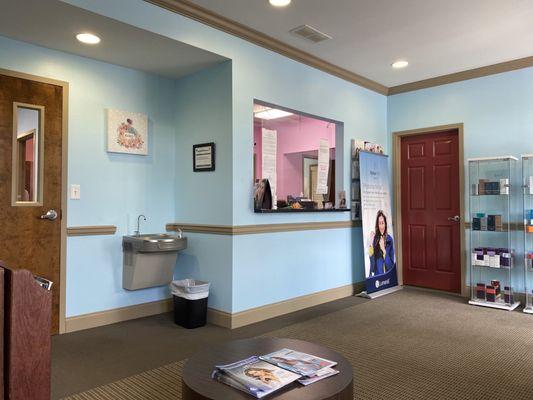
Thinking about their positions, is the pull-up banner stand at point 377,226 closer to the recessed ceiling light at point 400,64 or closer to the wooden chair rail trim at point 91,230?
the recessed ceiling light at point 400,64

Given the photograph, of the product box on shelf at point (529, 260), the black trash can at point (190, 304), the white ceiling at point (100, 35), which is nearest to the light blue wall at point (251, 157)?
the white ceiling at point (100, 35)

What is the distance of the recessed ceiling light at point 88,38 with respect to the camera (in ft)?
10.2

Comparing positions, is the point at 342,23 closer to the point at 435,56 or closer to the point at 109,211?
the point at 435,56

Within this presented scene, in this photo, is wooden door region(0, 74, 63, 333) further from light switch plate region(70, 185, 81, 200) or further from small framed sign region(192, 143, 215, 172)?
small framed sign region(192, 143, 215, 172)

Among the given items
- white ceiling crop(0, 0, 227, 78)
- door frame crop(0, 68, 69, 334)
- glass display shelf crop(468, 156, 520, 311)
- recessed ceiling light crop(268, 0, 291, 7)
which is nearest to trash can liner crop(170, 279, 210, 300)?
door frame crop(0, 68, 69, 334)

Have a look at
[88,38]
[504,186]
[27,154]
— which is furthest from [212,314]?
[504,186]

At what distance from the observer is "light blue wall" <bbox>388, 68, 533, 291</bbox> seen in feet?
14.8

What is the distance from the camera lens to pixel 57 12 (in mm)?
2738

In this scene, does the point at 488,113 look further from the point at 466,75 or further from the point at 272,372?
the point at 272,372

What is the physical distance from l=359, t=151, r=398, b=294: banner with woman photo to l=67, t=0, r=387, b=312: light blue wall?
26 centimetres

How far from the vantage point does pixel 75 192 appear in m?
3.51

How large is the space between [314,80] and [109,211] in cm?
255

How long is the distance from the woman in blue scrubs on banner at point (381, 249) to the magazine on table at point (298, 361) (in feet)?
11.1

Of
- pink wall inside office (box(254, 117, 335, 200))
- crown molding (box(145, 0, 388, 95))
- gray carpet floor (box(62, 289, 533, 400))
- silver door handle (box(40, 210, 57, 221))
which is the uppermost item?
crown molding (box(145, 0, 388, 95))
